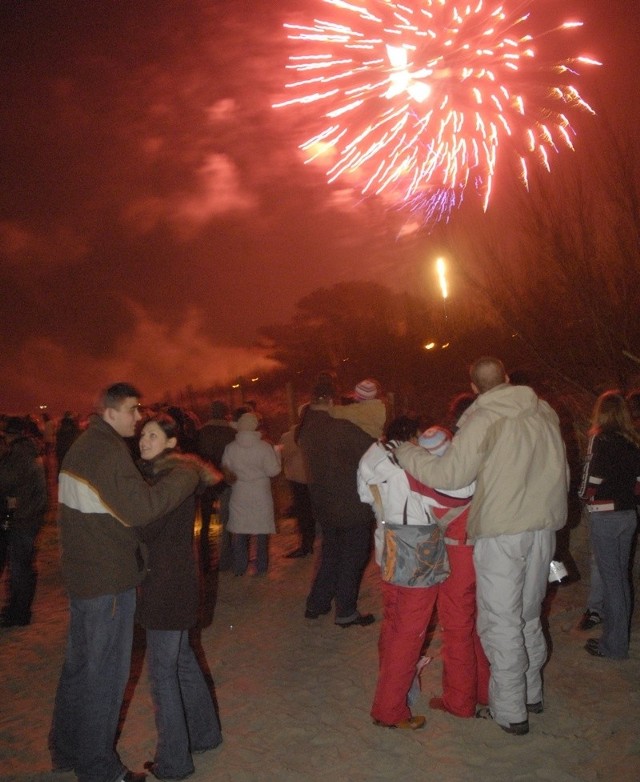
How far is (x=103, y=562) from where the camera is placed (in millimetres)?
4102

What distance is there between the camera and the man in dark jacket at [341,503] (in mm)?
6805

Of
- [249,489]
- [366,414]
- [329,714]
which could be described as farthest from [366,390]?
[329,714]

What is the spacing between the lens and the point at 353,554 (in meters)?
6.85

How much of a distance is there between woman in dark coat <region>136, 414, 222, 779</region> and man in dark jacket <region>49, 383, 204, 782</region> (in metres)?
0.09

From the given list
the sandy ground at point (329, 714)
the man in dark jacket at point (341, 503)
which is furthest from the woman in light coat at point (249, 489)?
the man in dark jacket at point (341, 503)

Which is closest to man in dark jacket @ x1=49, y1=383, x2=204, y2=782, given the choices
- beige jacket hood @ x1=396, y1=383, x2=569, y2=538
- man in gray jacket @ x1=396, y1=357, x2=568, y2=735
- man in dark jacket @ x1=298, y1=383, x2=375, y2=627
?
beige jacket hood @ x1=396, y1=383, x2=569, y2=538

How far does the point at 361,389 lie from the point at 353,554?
4.80 ft

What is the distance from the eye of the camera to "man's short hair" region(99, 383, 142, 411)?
4.32 m

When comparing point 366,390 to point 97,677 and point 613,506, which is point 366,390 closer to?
point 613,506

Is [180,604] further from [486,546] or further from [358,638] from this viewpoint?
[358,638]

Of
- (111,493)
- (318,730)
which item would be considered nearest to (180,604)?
(111,493)

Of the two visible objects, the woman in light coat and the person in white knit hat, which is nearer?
the person in white knit hat

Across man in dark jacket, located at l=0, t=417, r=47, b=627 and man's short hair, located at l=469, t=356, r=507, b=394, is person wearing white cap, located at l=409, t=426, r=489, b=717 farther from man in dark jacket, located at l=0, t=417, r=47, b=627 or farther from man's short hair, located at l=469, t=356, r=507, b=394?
man in dark jacket, located at l=0, t=417, r=47, b=627

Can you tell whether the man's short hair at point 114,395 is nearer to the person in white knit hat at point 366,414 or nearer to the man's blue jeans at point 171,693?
the man's blue jeans at point 171,693
